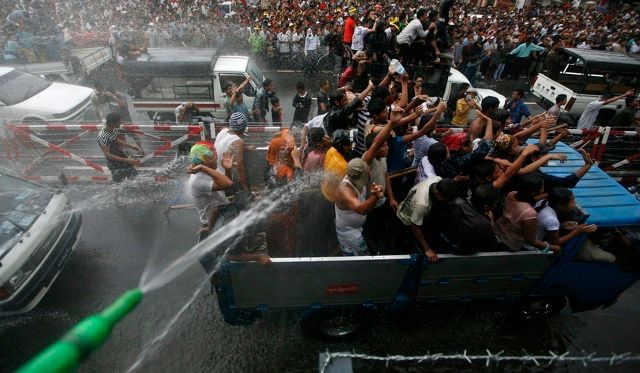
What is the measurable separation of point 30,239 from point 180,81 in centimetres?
593

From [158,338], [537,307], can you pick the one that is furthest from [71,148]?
[537,307]

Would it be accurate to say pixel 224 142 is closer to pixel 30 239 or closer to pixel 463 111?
pixel 30 239

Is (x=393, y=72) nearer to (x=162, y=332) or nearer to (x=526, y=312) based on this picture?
(x=526, y=312)

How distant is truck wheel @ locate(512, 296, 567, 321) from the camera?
4.72 m

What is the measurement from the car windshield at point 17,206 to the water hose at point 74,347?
14.9 feet

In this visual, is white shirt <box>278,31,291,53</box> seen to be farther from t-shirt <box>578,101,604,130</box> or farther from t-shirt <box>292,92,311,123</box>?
t-shirt <box>578,101,604,130</box>

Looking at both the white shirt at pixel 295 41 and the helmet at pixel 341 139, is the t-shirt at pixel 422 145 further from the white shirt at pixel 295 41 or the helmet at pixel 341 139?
the white shirt at pixel 295 41

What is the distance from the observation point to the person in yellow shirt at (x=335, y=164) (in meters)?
4.34

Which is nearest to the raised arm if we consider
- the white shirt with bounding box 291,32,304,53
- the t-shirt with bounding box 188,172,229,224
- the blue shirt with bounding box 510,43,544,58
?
the t-shirt with bounding box 188,172,229,224

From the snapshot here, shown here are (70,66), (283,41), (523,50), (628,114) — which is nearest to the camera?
(628,114)

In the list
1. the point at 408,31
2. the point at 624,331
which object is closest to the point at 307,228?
the point at 624,331

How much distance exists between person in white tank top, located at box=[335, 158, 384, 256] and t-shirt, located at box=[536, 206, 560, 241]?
1.87 meters

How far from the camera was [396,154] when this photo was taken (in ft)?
17.2

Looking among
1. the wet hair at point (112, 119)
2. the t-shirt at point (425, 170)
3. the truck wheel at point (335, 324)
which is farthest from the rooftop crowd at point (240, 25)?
the truck wheel at point (335, 324)
